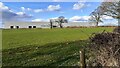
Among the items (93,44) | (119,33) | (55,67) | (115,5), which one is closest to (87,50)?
(93,44)

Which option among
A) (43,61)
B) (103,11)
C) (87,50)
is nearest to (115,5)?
(103,11)

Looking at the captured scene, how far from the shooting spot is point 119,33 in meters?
8.24

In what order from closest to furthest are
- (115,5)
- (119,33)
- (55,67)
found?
(119,33) → (55,67) → (115,5)

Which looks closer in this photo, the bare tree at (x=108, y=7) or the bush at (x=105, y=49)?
the bush at (x=105, y=49)

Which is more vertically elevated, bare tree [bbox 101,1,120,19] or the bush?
bare tree [bbox 101,1,120,19]

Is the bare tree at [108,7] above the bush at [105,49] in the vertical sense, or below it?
above

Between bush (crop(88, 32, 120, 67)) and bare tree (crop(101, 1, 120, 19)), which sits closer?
bush (crop(88, 32, 120, 67))

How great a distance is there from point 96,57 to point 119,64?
932 millimetres

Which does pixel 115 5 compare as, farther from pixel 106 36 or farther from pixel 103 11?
pixel 106 36

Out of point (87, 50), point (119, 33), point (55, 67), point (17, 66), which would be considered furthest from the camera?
point (17, 66)

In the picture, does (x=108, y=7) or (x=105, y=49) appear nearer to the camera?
(x=105, y=49)

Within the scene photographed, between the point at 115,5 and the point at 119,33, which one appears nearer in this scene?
the point at 119,33

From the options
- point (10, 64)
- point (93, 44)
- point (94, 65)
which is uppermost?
point (93, 44)

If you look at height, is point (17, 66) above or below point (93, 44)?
below
